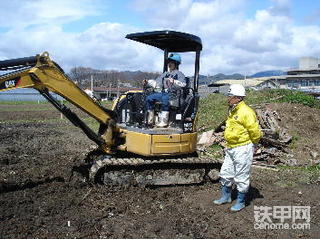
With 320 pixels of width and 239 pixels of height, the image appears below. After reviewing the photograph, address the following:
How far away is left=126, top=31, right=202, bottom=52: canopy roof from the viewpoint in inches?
293

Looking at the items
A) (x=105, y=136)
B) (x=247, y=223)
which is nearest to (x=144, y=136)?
(x=105, y=136)

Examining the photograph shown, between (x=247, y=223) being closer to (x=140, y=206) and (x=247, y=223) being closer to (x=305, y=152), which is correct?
(x=140, y=206)

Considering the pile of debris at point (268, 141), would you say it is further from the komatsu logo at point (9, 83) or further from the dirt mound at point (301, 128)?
the komatsu logo at point (9, 83)

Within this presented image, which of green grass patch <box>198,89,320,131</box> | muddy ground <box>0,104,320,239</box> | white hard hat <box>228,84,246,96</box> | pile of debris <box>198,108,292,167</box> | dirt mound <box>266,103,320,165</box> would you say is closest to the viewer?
muddy ground <box>0,104,320,239</box>

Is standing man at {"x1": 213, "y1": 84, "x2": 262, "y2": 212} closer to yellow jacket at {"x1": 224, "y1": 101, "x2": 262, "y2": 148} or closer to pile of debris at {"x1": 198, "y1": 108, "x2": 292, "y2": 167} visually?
yellow jacket at {"x1": 224, "y1": 101, "x2": 262, "y2": 148}

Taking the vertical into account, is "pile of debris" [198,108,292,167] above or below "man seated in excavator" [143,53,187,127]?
below

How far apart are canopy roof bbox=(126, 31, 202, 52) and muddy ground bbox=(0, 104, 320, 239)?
9.52ft

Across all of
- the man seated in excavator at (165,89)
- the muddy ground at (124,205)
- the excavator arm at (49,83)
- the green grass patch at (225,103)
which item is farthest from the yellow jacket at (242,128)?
the green grass patch at (225,103)

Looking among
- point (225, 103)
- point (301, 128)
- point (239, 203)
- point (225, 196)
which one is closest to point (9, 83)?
point (225, 196)

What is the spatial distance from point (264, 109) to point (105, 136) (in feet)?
29.7

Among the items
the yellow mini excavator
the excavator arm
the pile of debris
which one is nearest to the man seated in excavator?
the yellow mini excavator

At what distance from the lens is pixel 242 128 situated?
6430 mm

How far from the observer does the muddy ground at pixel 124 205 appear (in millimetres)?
5617

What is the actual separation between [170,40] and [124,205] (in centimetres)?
348
